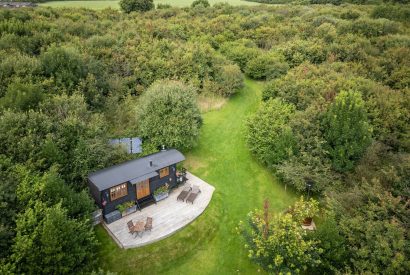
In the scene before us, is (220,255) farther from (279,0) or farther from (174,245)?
(279,0)

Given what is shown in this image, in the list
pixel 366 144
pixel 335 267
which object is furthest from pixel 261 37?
pixel 335 267

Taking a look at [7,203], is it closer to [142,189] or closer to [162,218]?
[142,189]

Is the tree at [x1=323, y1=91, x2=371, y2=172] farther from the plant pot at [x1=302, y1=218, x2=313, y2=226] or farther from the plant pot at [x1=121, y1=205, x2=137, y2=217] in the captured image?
the plant pot at [x1=121, y1=205, x2=137, y2=217]

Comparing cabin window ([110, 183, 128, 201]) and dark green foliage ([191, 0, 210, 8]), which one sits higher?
dark green foliage ([191, 0, 210, 8])

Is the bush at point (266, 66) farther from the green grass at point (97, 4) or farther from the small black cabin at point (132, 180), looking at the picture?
the green grass at point (97, 4)

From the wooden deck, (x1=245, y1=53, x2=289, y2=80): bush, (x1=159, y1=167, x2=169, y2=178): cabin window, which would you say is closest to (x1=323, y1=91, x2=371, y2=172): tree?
the wooden deck

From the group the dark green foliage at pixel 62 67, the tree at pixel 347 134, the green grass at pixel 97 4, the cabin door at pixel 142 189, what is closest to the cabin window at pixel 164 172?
the cabin door at pixel 142 189

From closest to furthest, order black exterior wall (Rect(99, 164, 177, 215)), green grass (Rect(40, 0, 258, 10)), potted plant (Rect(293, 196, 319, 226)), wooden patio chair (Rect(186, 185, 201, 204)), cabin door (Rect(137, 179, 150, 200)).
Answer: potted plant (Rect(293, 196, 319, 226))
black exterior wall (Rect(99, 164, 177, 215))
cabin door (Rect(137, 179, 150, 200))
wooden patio chair (Rect(186, 185, 201, 204))
green grass (Rect(40, 0, 258, 10))

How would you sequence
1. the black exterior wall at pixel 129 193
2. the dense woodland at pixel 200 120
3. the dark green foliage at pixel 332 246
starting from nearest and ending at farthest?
1. the dense woodland at pixel 200 120
2. the dark green foliage at pixel 332 246
3. the black exterior wall at pixel 129 193
